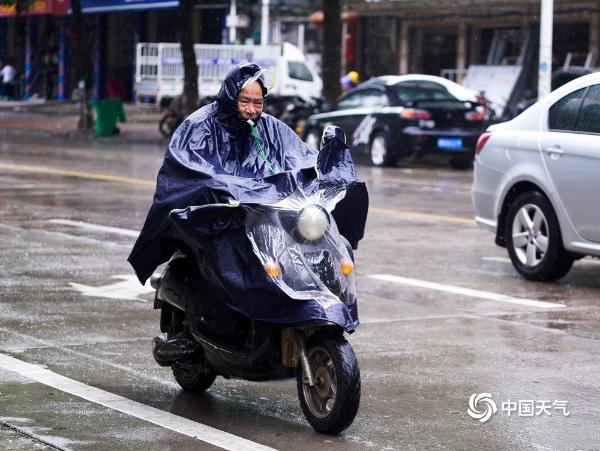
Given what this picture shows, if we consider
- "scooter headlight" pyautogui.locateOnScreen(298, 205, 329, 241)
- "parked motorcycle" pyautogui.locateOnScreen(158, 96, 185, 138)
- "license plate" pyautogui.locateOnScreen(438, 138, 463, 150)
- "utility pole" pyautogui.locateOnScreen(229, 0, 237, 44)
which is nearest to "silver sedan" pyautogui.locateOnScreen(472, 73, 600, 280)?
"scooter headlight" pyautogui.locateOnScreen(298, 205, 329, 241)

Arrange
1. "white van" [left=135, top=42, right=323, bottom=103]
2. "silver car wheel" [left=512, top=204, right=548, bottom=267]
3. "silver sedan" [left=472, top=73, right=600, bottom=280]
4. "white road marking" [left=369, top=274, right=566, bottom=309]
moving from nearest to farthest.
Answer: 1. "white road marking" [left=369, top=274, right=566, bottom=309]
2. "silver sedan" [left=472, top=73, right=600, bottom=280]
3. "silver car wheel" [left=512, top=204, right=548, bottom=267]
4. "white van" [left=135, top=42, right=323, bottom=103]

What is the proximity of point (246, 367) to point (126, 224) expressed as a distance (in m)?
8.66

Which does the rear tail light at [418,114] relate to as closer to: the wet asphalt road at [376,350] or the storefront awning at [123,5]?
the wet asphalt road at [376,350]

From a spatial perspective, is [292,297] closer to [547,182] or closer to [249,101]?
[249,101]

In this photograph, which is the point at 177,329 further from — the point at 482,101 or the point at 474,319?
the point at 482,101

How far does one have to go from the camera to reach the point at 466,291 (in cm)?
1072

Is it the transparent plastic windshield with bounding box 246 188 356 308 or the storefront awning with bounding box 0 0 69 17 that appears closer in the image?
the transparent plastic windshield with bounding box 246 188 356 308

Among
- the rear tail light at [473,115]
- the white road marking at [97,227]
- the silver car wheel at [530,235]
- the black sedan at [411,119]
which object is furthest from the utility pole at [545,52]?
the silver car wheel at [530,235]

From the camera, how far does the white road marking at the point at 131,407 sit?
623cm

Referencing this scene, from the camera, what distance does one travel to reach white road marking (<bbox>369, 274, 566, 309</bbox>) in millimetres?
10188

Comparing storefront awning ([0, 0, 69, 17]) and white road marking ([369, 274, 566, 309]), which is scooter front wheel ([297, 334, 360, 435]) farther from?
storefront awning ([0, 0, 69, 17])

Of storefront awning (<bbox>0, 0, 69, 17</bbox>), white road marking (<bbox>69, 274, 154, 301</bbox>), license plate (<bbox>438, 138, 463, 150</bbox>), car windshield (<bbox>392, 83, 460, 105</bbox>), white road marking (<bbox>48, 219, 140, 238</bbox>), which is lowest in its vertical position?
white road marking (<bbox>48, 219, 140, 238</bbox>)

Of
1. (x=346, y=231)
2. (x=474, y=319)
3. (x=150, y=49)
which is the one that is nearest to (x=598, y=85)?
(x=474, y=319)

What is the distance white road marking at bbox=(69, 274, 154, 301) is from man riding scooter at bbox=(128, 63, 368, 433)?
3.36 m
